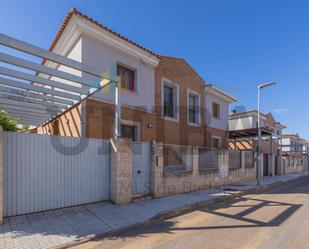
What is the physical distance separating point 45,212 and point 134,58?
7.29m

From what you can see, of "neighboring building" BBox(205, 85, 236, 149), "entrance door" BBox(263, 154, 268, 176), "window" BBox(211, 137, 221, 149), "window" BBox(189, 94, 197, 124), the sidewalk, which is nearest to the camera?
the sidewalk

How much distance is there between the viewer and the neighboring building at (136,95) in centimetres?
859

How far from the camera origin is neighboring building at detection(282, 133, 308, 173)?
2851 centimetres

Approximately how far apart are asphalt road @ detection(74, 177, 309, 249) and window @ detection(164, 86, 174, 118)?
6.84 m

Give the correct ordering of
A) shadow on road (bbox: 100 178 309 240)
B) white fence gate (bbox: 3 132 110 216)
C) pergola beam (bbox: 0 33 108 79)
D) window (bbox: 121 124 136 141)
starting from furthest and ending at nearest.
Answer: window (bbox: 121 124 136 141), white fence gate (bbox: 3 132 110 216), shadow on road (bbox: 100 178 309 240), pergola beam (bbox: 0 33 108 79)

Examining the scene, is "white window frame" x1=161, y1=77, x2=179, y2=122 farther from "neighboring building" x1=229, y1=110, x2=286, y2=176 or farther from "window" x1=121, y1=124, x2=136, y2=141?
"neighboring building" x1=229, y1=110, x2=286, y2=176

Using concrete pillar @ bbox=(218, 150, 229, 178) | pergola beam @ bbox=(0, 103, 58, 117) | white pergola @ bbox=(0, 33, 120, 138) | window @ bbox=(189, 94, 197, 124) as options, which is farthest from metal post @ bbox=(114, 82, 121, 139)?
window @ bbox=(189, 94, 197, 124)

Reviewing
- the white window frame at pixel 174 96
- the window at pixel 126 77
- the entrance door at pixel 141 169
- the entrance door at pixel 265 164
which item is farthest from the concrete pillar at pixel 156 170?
the entrance door at pixel 265 164

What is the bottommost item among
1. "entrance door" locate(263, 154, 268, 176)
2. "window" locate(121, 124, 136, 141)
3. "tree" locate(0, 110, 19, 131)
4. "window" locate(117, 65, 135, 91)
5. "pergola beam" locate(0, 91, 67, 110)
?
"entrance door" locate(263, 154, 268, 176)

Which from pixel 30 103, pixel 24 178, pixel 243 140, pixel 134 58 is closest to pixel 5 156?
pixel 24 178

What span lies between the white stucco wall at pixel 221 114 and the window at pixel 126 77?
7.40m

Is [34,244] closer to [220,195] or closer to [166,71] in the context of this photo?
[220,195]

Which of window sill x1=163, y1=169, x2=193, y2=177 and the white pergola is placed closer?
the white pergola

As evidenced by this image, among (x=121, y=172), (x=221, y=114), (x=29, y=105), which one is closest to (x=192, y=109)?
(x=221, y=114)
